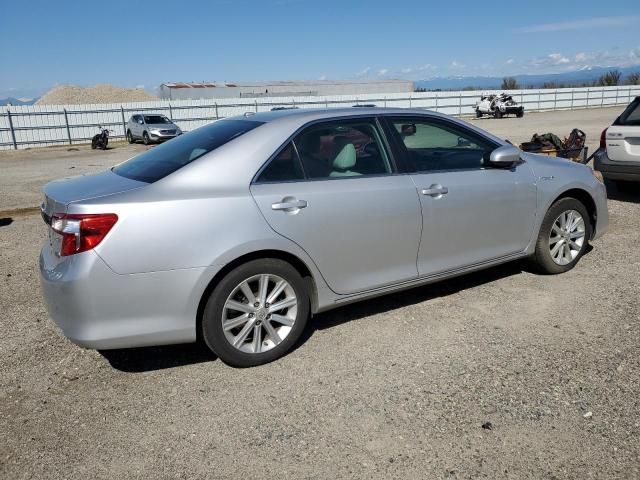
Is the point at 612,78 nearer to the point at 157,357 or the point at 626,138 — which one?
the point at 626,138

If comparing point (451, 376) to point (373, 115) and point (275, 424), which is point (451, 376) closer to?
point (275, 424)

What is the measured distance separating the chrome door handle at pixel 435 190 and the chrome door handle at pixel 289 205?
3.38 feet

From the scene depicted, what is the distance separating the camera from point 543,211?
4.95 m

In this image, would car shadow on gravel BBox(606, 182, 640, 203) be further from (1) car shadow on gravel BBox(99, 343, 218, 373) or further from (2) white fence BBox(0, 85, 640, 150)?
(2) white fence BBox(0, 85, 640, 150)

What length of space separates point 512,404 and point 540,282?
7.17ft

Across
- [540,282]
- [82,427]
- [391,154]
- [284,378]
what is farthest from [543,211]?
[82,427]

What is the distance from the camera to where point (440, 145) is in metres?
4.82

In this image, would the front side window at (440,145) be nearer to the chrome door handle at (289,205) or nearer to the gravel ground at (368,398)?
the chrome door handle at (289,205)

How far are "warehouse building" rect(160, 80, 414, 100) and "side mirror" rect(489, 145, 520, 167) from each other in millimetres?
47305

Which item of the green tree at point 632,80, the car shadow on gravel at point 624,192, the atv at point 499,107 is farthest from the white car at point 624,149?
the green tree at point 632,80

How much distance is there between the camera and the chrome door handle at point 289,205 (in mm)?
→ 3582

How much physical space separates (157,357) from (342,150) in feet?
6.42

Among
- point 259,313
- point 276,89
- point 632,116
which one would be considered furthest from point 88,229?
point 276,89

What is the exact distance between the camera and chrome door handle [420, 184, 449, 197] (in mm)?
4189
